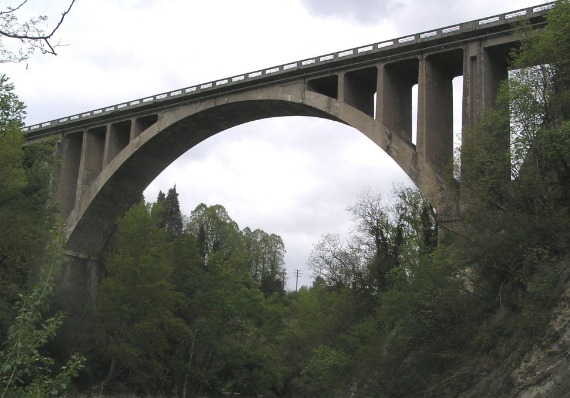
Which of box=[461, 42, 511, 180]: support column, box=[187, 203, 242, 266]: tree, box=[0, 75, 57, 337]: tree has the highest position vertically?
box=[187, 203, 242, 266]: tree

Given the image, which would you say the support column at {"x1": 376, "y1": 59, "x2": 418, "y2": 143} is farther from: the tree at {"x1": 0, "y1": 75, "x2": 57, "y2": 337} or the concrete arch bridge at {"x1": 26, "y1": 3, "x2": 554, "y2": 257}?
the tree at {"x1": 0, "y1": 75, "x2": 57, "y2": 337}

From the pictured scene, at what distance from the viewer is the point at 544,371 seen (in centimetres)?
1326

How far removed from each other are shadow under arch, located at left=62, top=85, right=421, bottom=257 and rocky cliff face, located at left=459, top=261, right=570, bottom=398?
1219 centimetres

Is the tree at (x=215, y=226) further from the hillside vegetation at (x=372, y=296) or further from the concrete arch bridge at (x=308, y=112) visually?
the concrete arch bridge at (x=308, y=112)

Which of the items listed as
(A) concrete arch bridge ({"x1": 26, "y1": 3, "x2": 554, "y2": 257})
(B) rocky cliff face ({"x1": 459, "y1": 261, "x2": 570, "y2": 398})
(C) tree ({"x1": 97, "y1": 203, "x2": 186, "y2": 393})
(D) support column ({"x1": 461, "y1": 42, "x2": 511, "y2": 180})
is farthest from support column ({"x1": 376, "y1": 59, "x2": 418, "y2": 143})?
(C) tree ({"x1": 97, "y1": 203, "x2": 186, "y2": 393})

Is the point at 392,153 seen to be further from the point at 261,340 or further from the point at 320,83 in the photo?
the point at 261,340

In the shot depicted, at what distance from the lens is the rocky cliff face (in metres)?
12.7

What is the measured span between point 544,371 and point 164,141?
23.9m

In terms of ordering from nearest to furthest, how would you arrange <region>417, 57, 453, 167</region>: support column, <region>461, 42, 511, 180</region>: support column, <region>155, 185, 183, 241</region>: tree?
<region>461, 42, 511, 180</region>: support column → <region>417, 57, 453, 167</region>: support column → <region>155, 185, 183, 241</region>: tree

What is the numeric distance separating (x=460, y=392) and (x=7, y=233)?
683 inches

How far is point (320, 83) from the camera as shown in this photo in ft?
94.4

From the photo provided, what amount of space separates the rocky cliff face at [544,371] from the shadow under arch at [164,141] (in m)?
12.2

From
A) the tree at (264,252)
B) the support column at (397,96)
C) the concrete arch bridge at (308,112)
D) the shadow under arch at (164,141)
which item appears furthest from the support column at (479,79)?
the tree at (264,252)

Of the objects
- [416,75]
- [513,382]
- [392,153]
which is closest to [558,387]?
[513,382]
